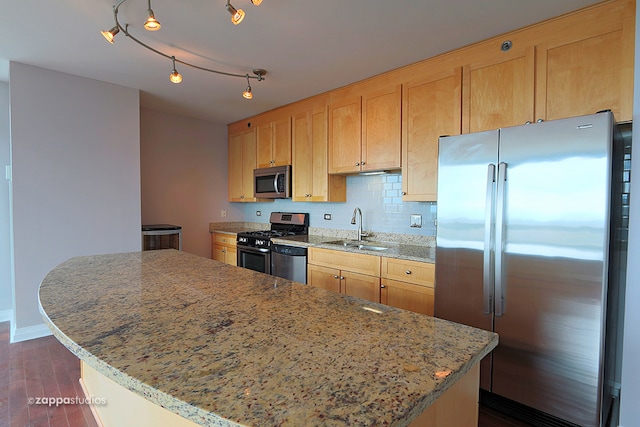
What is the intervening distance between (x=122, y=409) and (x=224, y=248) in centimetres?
325

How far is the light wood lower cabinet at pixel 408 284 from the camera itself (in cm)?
235

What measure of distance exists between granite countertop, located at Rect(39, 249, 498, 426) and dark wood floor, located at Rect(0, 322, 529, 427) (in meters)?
1.12

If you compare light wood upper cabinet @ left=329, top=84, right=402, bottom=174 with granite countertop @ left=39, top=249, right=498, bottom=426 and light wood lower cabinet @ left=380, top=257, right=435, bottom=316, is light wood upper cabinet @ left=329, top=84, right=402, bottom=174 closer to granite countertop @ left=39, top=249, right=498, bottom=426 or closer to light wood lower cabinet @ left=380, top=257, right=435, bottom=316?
light wood lower cabinet @ left=380, top=257, right=435, bottom=316

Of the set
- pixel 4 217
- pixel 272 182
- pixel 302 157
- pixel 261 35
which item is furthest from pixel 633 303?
pixel 4 217

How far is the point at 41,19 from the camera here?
6.95 ft

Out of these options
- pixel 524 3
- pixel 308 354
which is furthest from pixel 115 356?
pixel 524 3

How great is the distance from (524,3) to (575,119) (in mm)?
801

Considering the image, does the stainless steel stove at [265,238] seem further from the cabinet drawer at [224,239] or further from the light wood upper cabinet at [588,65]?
the light wood upper cabinet at [588,65]

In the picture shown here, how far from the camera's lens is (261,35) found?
2275 mm

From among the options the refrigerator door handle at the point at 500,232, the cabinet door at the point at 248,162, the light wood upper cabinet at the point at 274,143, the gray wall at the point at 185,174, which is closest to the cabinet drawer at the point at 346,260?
the refrigerator door handle at the point at 500,232

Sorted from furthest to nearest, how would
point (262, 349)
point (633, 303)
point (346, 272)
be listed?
point (346, 272) → point (633, 303) → point (262, 349)

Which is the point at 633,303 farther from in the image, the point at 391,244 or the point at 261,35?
the point at 261,35

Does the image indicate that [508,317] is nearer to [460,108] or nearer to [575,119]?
[575,119]

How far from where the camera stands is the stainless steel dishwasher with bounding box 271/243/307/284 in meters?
3.26
